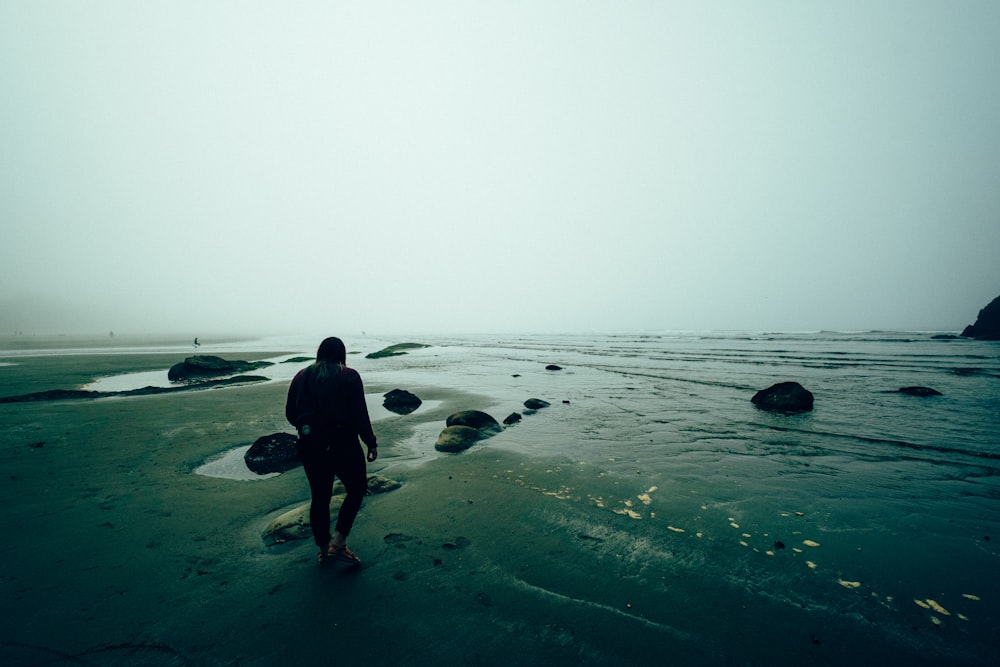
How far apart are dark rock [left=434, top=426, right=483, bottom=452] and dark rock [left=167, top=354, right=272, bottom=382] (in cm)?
1968

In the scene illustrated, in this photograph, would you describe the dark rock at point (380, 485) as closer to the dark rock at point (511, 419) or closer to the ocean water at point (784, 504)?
the ocean water at point (784, 504)

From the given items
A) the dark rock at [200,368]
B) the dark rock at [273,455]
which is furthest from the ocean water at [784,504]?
the dark rock at [200,368]

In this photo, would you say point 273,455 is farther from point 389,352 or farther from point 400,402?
point 389,352

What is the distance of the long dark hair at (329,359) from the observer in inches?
175

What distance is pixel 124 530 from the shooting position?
5113 millimetres

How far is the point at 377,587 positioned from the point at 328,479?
4.16 feet

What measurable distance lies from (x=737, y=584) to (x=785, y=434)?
7784mm

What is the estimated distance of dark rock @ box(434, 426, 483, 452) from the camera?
8977 millimetres

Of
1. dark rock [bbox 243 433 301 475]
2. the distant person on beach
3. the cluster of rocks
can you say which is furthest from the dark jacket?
the cluster of rocks

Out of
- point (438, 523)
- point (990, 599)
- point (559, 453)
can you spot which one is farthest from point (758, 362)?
point (438, 523)

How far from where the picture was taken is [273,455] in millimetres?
7957

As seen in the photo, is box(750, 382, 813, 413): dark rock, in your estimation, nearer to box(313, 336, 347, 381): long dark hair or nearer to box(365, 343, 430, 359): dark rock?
box(313, 336, 347, 381): long dark hair

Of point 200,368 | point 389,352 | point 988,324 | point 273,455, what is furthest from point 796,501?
point 988,324

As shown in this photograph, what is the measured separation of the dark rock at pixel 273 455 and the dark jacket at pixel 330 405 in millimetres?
3966
